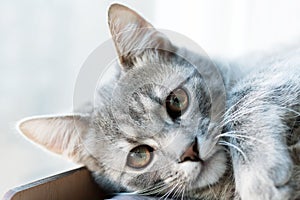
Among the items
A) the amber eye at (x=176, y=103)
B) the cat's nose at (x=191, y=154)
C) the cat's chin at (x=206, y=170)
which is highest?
the amber eye at (x=176, y=103)

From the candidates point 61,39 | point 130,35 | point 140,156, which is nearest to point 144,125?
point 140,156

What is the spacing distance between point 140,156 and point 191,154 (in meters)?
0.13

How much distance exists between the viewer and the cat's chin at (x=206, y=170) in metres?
0.93

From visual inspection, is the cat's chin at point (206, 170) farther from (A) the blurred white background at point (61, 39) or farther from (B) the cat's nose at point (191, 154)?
(A) the blurred white background at point (61, 39)

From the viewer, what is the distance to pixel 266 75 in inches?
41.4

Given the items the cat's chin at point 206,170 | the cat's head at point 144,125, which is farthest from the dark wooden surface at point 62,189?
the cat's chin at point 206,170

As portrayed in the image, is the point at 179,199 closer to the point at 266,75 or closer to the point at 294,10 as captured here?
the point at 266,75

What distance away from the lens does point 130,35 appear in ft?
3.32

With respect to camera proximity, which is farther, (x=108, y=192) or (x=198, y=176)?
(x=108, y=192)

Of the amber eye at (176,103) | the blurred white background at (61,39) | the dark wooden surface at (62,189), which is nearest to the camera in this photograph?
the dark wooden surface at (62,189)

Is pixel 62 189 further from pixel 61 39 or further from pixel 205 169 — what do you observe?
pixel 61 39

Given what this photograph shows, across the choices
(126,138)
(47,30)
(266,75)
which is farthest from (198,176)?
Result: (47,30)

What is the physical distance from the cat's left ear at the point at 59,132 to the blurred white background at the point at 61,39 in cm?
6

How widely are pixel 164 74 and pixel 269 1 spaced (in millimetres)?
859
